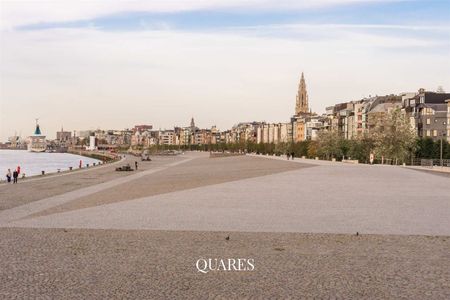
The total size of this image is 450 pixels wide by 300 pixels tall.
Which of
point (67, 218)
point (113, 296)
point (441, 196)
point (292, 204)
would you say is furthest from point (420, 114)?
point (113, 296)

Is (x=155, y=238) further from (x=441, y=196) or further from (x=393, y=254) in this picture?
(x=441, y=196)

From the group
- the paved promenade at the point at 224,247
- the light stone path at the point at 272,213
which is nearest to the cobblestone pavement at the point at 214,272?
the paved promenade at the point at 224,247

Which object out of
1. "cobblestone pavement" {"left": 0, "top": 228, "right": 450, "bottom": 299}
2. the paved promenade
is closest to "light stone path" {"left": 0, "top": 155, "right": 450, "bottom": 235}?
the paved promenade

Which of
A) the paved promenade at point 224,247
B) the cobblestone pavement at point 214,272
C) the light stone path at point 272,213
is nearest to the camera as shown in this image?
the cobblestone pavement at point 214,272

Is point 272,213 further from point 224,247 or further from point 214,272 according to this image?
point 214,272

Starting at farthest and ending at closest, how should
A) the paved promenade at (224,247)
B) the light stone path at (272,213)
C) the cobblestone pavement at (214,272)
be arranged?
the light stone path at (272,213) < the paved promenade at (224,247) < the cobblestone pavement at (214,272)

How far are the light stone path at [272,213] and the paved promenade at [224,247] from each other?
1.8 inches

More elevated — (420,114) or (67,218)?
(420,114)

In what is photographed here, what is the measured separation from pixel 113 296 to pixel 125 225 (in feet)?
27.6

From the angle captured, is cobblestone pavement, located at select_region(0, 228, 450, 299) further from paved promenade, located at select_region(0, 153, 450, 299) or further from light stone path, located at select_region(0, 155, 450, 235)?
light stone path, located at select_region(0, 155, 450, 235)

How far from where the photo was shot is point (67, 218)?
19.6 meters

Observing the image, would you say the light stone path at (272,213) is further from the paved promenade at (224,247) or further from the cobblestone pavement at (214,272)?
the cobblestone pavement at (214,272)

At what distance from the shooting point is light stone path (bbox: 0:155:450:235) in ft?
58.6

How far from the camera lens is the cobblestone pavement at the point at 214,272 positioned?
9977 millimetres
